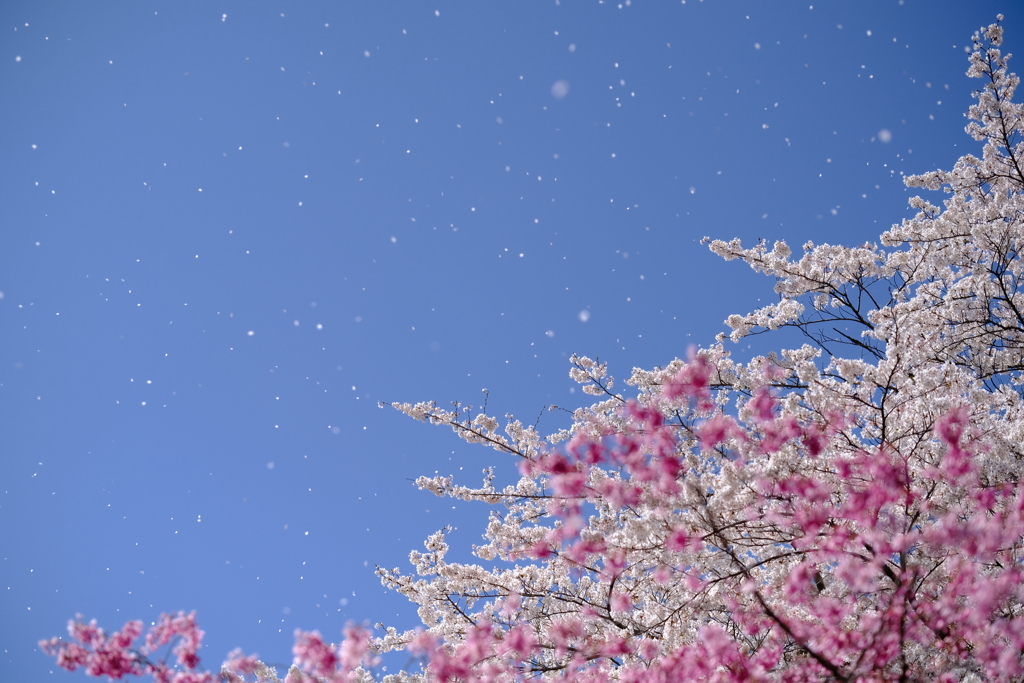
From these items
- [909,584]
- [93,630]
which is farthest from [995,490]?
[93,630]

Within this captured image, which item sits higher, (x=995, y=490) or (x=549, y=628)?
(x=995, y=490)

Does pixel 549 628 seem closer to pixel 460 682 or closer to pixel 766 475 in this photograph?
pixel 460 682

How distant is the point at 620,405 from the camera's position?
687 centimetres

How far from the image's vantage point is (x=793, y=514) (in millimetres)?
4027

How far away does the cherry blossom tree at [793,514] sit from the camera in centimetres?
359

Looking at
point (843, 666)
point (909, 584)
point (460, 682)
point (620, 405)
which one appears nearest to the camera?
point (909, 584)

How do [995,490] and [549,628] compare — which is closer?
Result: [995,490]

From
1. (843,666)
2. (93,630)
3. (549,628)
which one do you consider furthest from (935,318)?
(93,630)

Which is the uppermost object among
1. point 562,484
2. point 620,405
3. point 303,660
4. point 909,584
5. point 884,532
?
point 620,405

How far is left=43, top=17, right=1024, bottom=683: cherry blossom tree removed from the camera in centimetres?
359

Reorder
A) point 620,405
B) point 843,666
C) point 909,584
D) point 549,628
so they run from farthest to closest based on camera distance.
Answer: point 620,405, point 549,628, point 843,666, point 909,584

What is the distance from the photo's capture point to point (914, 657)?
14.3 ft

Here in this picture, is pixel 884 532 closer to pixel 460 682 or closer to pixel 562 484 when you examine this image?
pixel 562 484

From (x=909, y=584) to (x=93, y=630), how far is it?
565 cm
